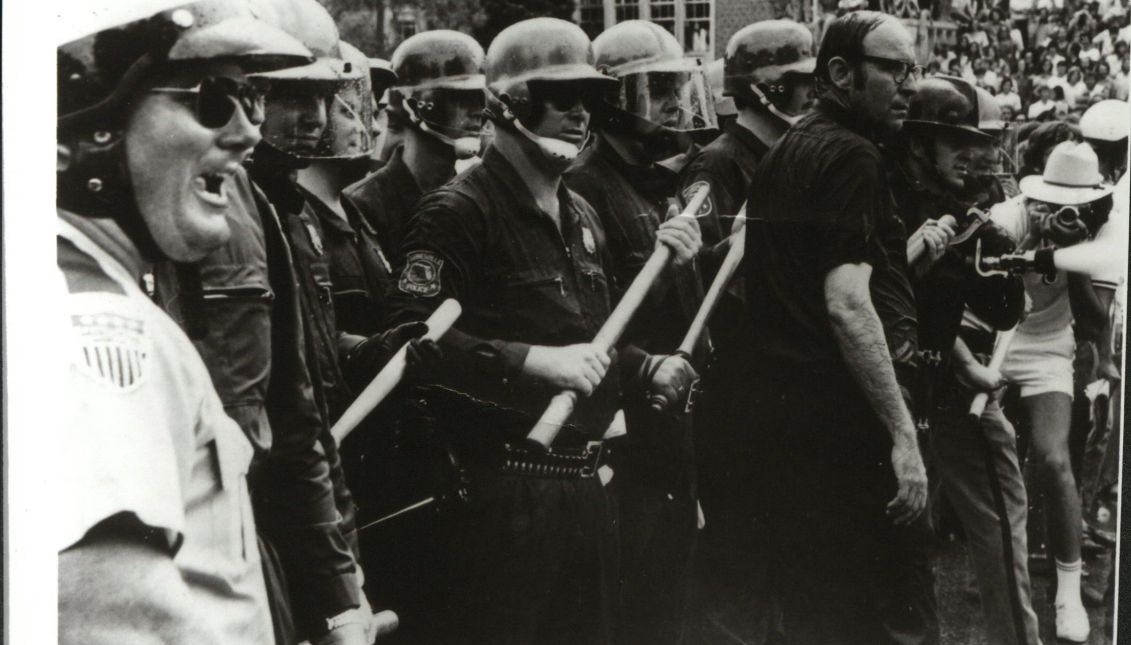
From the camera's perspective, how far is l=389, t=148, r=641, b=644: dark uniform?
5.01 meters

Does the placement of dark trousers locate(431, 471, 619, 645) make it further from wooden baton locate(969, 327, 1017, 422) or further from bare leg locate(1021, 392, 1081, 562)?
bare leg locate(1021, 392, 1081, 562)

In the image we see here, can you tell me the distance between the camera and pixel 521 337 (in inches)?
199

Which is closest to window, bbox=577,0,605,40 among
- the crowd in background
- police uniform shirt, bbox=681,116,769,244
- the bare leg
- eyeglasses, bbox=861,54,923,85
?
police uniform shirt, bbox=681,116,769,244

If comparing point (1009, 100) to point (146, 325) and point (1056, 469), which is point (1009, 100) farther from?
point (146, 325)

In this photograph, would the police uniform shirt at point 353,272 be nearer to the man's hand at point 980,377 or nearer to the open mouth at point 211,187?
the open mouth at point 211,187

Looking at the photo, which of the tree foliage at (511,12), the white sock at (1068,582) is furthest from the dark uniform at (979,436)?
the tree foliage at (511,12)

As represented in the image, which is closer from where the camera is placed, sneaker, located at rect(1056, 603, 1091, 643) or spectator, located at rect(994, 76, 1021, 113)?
spectator, located at rect(994, 76, 1021, 113)

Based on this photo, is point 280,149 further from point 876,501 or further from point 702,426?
point 876,501

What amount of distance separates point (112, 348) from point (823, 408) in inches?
98.1

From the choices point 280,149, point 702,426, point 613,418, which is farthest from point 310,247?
point 702,426

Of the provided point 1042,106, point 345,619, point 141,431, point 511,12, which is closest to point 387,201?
point 511,12

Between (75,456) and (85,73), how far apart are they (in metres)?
1.22

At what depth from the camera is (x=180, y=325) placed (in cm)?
468

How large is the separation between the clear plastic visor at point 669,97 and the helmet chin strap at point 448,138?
547 millimetres
